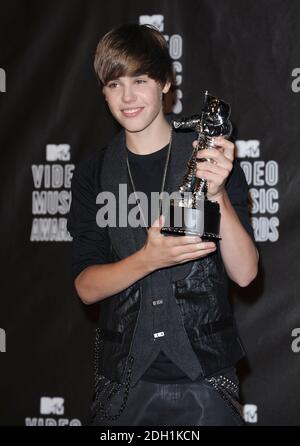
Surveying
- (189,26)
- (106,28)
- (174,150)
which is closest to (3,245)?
(106,28)

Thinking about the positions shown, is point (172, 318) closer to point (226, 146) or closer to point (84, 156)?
point (226, 146)

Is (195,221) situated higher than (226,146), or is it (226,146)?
(226,146)

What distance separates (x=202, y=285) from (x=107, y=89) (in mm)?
526

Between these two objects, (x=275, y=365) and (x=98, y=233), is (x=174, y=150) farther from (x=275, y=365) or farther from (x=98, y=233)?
(x=275, y=365)

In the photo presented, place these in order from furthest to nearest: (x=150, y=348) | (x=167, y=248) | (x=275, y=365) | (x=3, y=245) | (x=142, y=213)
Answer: (x=3, y=245)
(x=275, y=365)
(x=142, y=213)
(x=150, y=348)
(x=167, y=248)

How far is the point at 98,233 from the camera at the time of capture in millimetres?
1710

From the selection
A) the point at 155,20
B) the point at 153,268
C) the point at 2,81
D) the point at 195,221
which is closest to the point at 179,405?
the point at 153,268

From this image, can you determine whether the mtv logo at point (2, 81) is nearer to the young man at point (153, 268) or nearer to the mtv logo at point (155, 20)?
the mtv logo at point (155, 20)

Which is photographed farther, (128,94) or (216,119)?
(128,94)

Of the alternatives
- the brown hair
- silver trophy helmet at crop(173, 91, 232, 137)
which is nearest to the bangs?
the brown hair

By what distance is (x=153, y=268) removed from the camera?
4.91 ft

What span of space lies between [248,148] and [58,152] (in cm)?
72

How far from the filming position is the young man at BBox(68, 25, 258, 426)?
4.93ft

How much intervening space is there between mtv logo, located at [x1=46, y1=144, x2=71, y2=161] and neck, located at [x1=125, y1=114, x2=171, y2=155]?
0.97m
